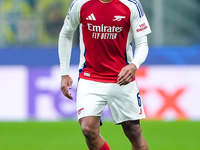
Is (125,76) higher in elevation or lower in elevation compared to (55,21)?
higher

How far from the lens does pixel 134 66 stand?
18.9 feet

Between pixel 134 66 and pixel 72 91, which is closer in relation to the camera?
pixel 134 66

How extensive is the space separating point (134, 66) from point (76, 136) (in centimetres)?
494

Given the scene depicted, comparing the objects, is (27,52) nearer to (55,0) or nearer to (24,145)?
(55,0)

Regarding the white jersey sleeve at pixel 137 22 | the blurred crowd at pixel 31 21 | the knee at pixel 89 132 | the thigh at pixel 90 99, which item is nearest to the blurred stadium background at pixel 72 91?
the blurred crowd at pixel 31 21

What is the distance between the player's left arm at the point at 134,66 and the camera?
18.5 feet

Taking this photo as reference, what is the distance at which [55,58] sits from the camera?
12.7 metres

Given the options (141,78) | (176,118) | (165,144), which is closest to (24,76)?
(141,78)

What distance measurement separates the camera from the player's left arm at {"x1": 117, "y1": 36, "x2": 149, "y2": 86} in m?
5.63

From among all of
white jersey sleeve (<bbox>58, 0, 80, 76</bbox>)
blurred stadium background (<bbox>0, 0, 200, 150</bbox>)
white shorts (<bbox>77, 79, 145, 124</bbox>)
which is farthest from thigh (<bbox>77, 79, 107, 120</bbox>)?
blurred stadium background (<bbox>0, 0, 200, 150</bbox>)

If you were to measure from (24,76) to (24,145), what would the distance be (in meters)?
3.34

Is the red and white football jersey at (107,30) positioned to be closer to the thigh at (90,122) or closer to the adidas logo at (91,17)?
the adidas logo at (91,17)

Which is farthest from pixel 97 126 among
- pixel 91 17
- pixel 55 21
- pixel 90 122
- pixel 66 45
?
pixel 55 21

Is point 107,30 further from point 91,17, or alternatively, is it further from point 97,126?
point 97,126
